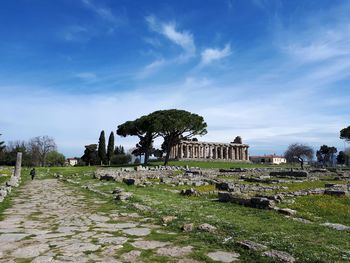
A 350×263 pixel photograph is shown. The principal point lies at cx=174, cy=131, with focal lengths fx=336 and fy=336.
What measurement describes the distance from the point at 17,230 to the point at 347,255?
259 inches

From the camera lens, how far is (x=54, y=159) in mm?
92312

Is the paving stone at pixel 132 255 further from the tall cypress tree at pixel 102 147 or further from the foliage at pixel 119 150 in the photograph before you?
the foliage at pixel 119 150

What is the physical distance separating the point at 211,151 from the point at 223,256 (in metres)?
90.3

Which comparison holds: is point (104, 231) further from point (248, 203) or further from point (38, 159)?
point (38, 159)

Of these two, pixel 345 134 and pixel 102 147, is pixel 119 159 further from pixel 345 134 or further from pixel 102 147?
pixel 345 134

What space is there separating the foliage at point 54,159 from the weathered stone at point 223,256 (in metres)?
91.5

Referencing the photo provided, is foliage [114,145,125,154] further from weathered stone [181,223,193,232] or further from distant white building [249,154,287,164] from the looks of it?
weathered stone [181,223,193,232]

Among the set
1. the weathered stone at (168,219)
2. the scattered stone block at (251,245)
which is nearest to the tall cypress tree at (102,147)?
the weathered stone at (168,219)

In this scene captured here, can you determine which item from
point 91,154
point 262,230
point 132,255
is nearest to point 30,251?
point 132,255

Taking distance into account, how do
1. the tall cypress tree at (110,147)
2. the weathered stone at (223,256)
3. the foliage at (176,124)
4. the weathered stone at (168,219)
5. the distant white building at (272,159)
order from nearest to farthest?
the weathered stone at (223,256)
the weathered stone at (168,219)
the foliage at (176,124)
the tall cypress tree at (110,147)
the distant white building at (272,159)

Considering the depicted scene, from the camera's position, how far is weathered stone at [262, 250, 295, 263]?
16.4 ft

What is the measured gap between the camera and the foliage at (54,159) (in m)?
91.2

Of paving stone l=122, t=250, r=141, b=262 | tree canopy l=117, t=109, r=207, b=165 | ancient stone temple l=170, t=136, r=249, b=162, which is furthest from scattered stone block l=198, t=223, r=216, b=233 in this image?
ancient stone temple l=170, t=136, r=249, b=162

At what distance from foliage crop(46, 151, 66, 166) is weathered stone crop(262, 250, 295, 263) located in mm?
91960
